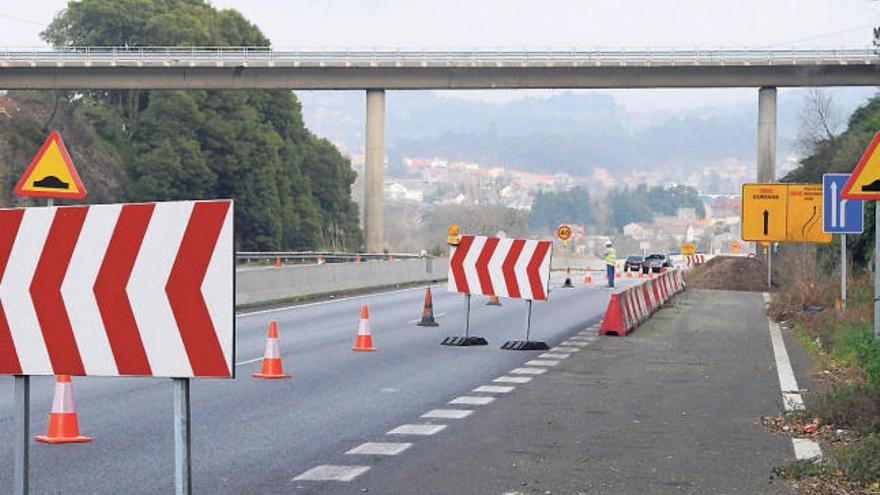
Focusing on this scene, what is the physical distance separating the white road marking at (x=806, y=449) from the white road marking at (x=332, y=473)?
3.00 meters

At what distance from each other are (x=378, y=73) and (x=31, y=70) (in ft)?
55.1

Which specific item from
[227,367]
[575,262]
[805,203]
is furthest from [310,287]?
[575,262]

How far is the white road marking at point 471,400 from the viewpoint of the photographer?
14.4 meters

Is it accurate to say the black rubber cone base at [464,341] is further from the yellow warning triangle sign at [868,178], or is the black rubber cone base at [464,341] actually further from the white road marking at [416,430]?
the white road marking at [416,430]

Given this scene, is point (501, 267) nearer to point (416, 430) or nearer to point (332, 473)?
point (416, 430)

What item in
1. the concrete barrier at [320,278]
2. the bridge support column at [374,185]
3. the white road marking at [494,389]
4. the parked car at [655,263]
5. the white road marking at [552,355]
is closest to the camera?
the white road marking at [494,389]

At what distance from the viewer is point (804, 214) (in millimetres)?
39438

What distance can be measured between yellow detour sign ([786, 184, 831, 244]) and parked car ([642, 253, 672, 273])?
32.1 m

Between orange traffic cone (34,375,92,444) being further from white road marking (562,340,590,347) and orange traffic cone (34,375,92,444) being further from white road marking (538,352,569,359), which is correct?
white road marking (562,340,590,347)

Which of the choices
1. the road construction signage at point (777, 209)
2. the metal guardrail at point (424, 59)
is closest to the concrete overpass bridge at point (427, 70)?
the metal guardrail at point (424, 59)

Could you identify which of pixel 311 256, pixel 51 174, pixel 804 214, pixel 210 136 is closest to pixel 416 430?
pixel 51 174

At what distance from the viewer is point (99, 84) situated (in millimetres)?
76688

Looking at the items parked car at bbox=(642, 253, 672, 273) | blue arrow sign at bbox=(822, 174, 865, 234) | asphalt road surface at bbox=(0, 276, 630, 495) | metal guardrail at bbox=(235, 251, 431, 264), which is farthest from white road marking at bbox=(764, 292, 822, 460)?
parked car at bbox=(642, 253, 672, 273)

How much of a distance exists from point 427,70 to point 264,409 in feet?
208
